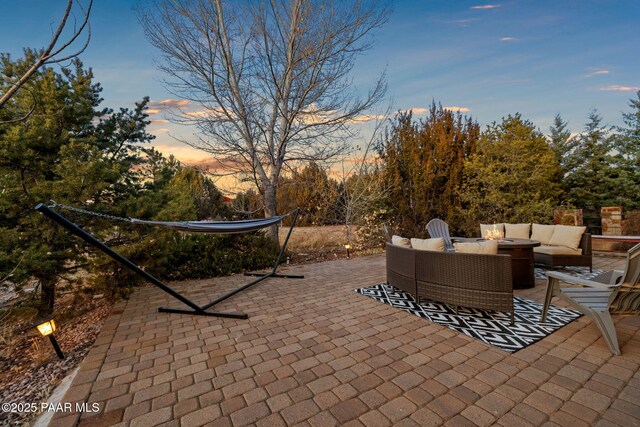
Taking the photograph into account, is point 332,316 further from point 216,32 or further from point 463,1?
point 463,1

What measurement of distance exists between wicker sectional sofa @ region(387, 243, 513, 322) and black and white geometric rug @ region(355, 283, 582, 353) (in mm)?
155

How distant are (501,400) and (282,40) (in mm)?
6675

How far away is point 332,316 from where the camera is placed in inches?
122

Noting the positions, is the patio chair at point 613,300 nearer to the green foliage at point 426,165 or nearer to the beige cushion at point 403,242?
the beige cushion at point 403,242

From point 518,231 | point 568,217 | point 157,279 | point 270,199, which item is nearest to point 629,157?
point 568,217

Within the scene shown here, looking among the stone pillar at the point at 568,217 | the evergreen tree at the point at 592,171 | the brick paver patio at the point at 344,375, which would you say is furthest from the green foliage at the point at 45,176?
the evergreen tree at the point at 592,171

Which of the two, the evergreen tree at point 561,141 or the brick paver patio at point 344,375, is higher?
the evergreen tree at point 561,141

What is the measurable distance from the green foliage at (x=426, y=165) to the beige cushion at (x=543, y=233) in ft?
9.10

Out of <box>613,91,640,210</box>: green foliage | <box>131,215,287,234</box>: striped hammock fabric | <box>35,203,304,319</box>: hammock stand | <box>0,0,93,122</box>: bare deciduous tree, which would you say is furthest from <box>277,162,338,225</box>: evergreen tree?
<box>613,91,640,210</box>: green foliage

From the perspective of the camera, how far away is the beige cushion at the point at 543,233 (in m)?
5.06

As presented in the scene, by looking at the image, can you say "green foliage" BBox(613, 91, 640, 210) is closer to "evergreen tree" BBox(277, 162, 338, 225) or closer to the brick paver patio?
"evergreen tree" BBox(277, 162, 338, 225)

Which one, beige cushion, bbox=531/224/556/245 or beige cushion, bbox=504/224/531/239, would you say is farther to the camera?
beige cushion, bbox=504/224/531/239

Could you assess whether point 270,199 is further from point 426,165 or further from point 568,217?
point 568,217

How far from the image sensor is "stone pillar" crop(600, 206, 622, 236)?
7223 millimetres
